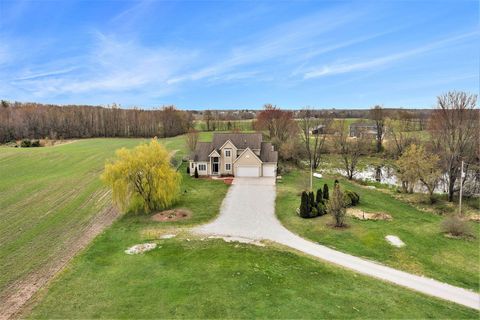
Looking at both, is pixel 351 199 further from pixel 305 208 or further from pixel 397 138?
pixel 397 138

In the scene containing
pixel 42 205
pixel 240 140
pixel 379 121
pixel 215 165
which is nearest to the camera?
pixel 42 205

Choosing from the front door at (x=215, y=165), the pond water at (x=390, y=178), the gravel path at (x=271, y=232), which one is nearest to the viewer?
the gravel path at (x=271, y=232)

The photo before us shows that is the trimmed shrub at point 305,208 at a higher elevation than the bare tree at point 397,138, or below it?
below

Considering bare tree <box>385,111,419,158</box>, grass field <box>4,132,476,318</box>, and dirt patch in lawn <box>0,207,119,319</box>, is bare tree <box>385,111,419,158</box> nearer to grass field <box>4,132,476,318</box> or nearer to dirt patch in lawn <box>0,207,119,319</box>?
grass field <box>4,132,476,318</box>

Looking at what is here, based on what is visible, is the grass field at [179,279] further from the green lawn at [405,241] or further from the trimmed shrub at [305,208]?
the trimmed shrub at [305,208]

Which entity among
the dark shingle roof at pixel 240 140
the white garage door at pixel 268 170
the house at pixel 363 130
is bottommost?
the white garage door at pixel 268 170

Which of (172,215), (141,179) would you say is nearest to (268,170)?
(172,215)

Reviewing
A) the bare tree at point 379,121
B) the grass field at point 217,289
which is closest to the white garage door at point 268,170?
the grass field at point 217,289
